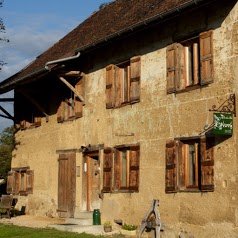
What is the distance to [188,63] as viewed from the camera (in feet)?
43.6

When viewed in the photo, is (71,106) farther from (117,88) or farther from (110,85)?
(117,88)

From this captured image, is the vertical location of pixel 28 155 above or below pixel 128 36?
below

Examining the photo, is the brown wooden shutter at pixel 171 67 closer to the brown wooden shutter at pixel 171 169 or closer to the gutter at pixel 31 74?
the brown wooden shutter at pixel 171 169

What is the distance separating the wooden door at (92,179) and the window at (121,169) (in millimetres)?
1052

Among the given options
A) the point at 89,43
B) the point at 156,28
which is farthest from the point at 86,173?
the point at 156,28

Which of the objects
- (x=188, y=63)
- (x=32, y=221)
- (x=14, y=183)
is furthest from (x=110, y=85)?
(x=14, y=183)

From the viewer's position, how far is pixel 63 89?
19.2m

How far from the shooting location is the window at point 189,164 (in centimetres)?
1212

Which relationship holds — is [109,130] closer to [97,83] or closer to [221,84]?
[97,83]

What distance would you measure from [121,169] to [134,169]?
0.94 metres

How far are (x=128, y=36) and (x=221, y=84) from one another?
12.4 ft

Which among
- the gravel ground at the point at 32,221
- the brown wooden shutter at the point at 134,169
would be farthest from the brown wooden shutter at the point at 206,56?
the gravel ground at the point at 32,221

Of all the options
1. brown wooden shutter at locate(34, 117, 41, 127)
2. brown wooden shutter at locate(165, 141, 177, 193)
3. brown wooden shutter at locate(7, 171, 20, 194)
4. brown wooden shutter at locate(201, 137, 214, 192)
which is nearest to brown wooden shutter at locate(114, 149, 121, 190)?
brown wooden shutter at locate(165, 141, 177, 193)

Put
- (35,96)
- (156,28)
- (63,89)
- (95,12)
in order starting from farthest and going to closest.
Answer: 1. (95,12)
2. (35,96)
3. (63,89)
4. (156,28)
